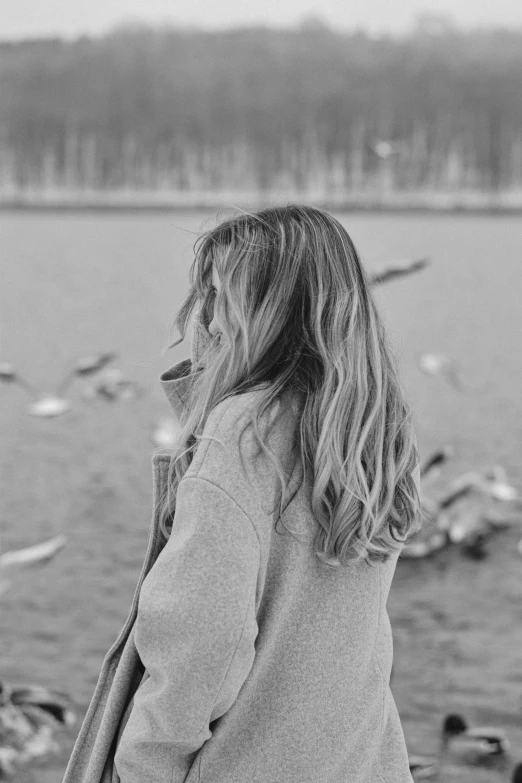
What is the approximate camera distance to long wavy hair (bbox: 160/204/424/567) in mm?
1358

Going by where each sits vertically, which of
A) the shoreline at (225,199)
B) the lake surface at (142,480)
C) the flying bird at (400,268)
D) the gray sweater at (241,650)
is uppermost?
the gray sweater at (241,650)

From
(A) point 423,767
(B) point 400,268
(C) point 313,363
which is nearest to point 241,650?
(C) point 313,363

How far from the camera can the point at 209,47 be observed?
55094 millimetres

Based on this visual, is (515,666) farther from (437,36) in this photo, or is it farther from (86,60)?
(86,60)

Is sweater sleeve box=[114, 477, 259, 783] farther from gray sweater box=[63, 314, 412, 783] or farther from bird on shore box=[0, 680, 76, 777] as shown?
bird on shore box=[0, 680, 76, 777]

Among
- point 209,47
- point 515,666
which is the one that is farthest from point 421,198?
point 515,666

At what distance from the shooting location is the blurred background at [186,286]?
7.12 meters

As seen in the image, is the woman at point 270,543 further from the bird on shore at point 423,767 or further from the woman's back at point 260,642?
the bird on shore at point 423,767

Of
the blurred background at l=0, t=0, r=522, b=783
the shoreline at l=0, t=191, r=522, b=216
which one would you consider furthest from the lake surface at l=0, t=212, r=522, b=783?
the shoreline at l=0, t=191, r=522, b=216

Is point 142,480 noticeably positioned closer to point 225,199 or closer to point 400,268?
point 400,268

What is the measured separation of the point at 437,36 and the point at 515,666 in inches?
1847

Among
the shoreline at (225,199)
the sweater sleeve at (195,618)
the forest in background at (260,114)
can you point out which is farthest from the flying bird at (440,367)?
the forest in background at (260,114)

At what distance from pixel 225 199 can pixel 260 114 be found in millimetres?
14972

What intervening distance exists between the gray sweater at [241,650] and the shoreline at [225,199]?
36172 millimetres
